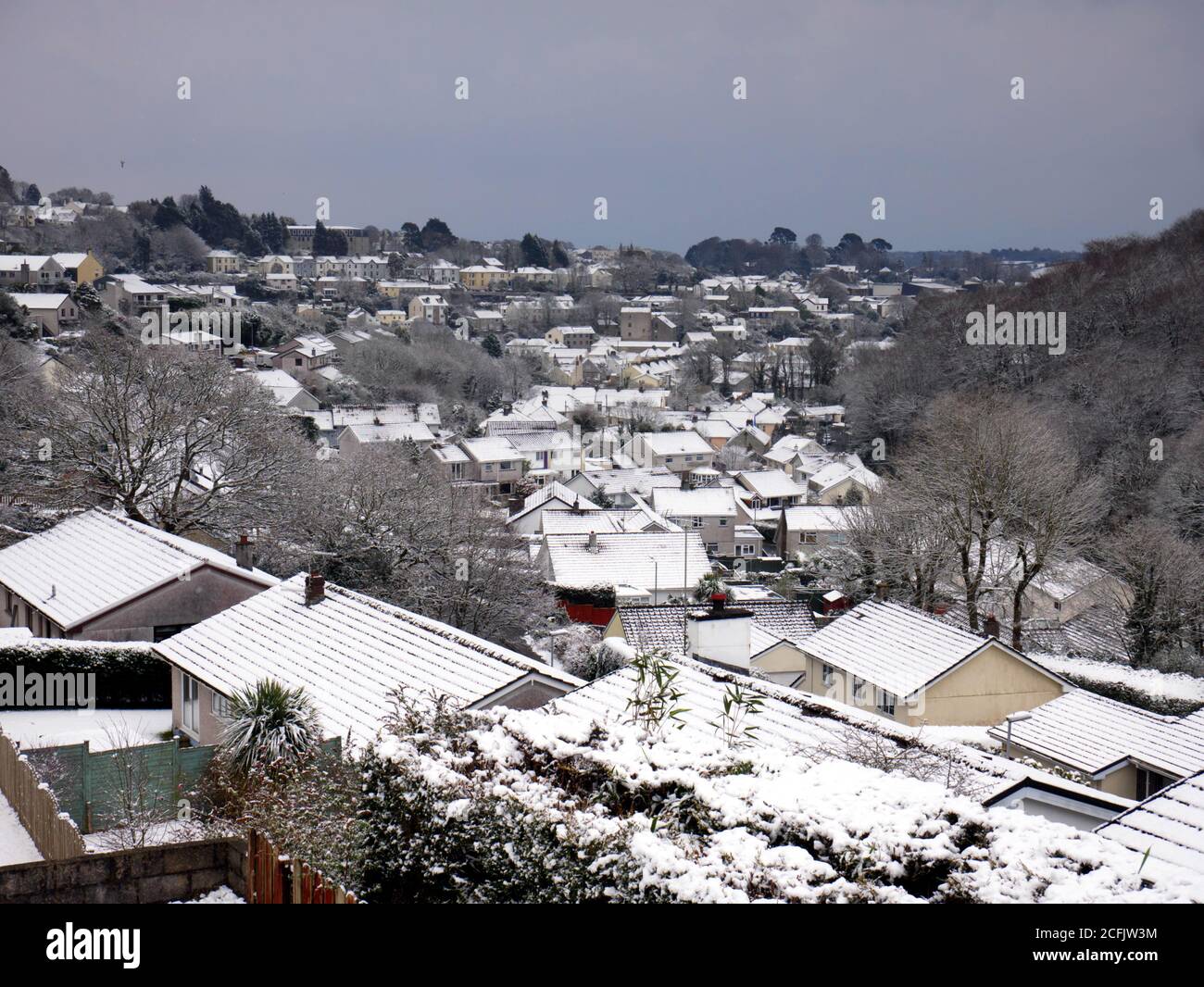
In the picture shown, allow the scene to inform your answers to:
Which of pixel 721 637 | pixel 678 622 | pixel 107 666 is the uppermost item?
pixel 721 637

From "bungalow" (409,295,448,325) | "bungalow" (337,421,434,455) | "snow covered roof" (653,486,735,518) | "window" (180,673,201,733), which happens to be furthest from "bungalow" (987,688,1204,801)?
"bungalow" (409,295,448,325)

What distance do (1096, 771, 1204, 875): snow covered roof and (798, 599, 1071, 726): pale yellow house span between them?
8.23 metres

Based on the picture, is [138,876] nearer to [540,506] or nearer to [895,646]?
[895,646]

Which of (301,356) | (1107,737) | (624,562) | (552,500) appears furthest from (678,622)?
(301,356)

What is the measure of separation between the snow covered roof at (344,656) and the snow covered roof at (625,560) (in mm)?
21284

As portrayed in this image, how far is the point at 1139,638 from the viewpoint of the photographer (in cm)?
2788

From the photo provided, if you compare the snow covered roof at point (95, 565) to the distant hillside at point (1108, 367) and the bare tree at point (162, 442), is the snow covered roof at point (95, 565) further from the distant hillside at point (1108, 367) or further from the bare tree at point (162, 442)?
the distant hillside at point (1108, 367)

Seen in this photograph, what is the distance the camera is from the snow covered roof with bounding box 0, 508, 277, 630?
64.0 feet

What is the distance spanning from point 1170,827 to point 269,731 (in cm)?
735

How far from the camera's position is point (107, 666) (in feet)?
56.2

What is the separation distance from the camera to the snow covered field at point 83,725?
14.5m

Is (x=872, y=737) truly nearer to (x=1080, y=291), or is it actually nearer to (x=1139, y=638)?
(x=1139, y=638)

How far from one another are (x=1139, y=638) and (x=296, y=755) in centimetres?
2313

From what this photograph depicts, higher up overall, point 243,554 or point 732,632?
point 243,554
